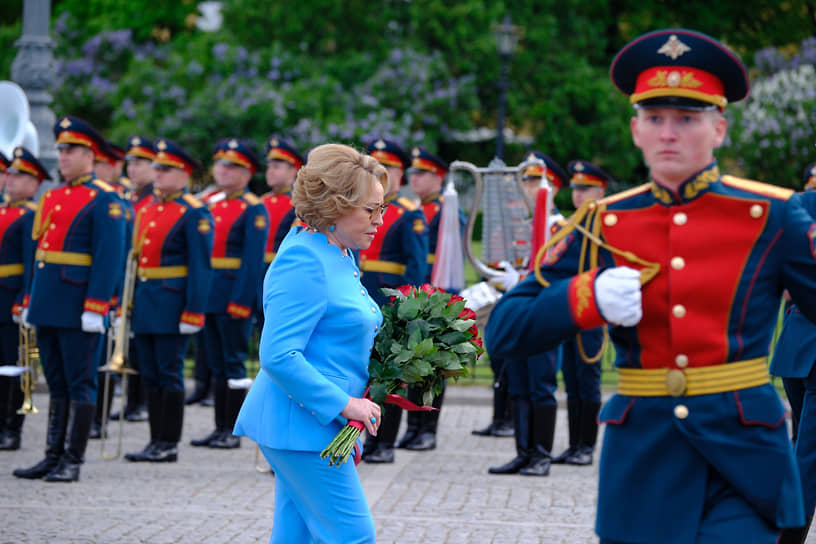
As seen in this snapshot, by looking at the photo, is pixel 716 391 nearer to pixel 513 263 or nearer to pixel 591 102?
pixel 513 263

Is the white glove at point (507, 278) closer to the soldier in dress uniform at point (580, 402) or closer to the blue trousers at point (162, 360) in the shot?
the soldier in dress uniform at point (580, 402)

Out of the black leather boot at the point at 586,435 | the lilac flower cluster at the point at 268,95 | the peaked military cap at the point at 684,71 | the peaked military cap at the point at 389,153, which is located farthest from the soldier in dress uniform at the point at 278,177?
the lilac flower cluster at the point at 268,95

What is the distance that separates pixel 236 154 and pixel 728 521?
7.95m

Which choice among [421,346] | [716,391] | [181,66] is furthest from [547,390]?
[181,66]

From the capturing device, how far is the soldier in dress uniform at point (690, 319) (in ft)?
11.3

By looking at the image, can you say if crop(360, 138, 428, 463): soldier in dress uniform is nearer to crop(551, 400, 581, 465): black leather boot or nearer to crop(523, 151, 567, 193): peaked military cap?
crop(523, 151, 567, 193): peaked military cap

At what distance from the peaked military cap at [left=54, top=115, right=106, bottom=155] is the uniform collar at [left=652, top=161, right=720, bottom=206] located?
5.76 metres

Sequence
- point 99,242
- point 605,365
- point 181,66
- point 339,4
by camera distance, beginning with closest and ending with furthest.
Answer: point 99,242
point 605,365
point 181,66
point 339,4

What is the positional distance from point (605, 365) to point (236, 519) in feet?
36.8

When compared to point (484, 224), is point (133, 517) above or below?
below

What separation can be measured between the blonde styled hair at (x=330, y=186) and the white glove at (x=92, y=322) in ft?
13.9

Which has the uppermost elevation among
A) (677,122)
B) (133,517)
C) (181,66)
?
(181,66)

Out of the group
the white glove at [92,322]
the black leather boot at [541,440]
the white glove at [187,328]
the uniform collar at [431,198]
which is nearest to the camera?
the white glove at [92,322]

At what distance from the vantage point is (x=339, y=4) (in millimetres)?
29859
